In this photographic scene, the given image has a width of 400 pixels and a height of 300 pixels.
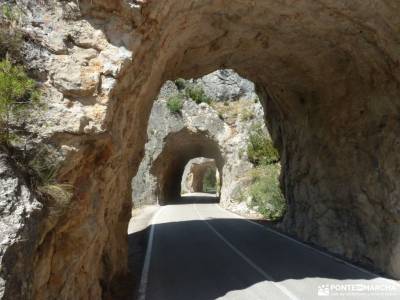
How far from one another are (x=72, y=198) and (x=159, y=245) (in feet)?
32.8

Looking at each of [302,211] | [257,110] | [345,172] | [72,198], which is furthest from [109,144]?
[257,110]

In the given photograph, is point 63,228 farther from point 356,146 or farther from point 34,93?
point 356,146

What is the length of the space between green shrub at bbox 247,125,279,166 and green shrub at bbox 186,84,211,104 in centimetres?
564

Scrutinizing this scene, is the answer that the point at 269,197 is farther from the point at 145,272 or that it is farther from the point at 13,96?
the point at 13,96

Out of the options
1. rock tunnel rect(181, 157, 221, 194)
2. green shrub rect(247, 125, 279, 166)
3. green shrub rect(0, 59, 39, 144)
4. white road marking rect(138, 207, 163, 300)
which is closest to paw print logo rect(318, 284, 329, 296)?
white road marking rect(138, 207, 163, 300)

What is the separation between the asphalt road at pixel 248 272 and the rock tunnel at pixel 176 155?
58.8ft

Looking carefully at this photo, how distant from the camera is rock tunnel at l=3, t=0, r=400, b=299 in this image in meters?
6.52

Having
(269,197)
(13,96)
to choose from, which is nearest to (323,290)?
(13,96)

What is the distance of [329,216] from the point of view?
14391mm

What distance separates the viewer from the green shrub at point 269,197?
76.5 ft

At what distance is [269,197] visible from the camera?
981 inches

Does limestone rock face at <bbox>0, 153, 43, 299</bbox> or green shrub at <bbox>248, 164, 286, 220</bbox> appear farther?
green shrub at <bbox>248, 164, 286, 220</bbox>

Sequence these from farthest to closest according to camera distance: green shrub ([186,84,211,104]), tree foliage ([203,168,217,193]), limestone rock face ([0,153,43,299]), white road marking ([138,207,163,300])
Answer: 1. tree foliage ([203,168,217,193])
2. green shrub ([186,84,211,104])
3. white road marking ([138,207,163,300])
4. limestone rock face ([0,153,43,299])

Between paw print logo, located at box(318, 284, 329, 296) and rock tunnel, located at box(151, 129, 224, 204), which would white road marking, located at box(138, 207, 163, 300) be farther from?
rock tunnel, located at box(151, 129, 224, 204)
